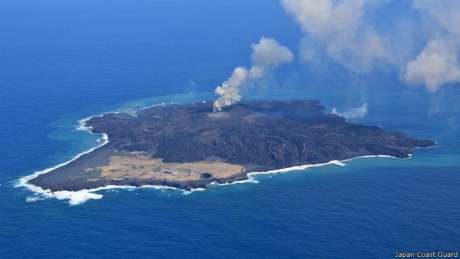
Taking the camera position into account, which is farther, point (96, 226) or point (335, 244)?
point (96, 226)

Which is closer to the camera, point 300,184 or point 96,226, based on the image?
point 96,226

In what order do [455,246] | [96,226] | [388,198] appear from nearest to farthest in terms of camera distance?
[455,246] < [96,226] < [388,198]

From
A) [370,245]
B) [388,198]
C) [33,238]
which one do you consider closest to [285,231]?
[370,245]

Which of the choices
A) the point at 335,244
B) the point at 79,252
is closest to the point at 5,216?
the point at 79,252

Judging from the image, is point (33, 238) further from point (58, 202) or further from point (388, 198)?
point (388, 198)

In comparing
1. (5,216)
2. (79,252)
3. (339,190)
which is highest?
(339,190)

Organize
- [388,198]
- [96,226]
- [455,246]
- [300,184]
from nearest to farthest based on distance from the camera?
[455,246]
[96,226]
[388,198]
[300,184]

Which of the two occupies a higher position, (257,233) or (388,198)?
(388,198)

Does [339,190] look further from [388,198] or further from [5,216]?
[5,216]

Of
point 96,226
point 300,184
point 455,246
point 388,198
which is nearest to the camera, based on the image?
point 455,246
